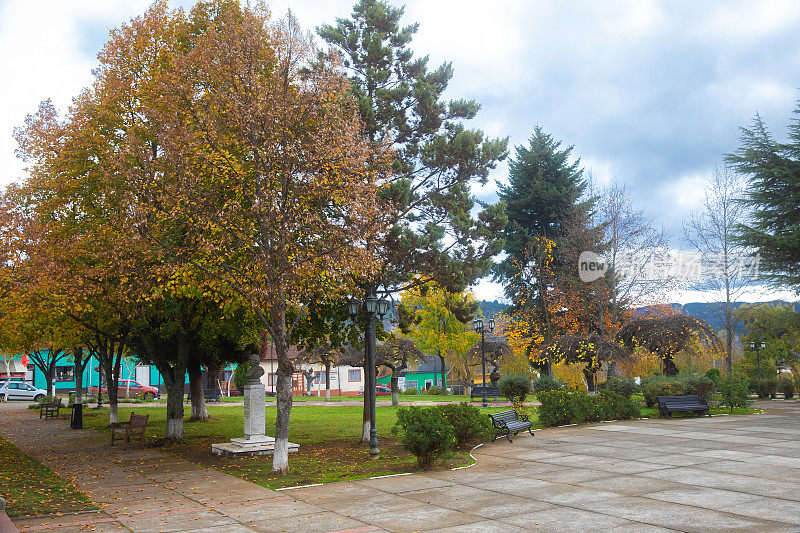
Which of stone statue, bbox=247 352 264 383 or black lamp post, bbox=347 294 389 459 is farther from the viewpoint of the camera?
stone statue, bbox=247 352 264 383

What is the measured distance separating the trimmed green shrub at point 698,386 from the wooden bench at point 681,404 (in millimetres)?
1383

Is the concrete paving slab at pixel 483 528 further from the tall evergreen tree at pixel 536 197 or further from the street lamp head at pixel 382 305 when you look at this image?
the tall evergreen tree at pixel 536 197

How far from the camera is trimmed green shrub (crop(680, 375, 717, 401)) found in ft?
77.0

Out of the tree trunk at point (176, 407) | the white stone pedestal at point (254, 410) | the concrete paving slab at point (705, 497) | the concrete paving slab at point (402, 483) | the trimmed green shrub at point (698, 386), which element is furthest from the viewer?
the trimmed green shrub at point (698, 386)

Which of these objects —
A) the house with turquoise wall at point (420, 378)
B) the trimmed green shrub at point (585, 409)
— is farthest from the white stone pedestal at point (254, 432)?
the house with turquoise wall at point (420, 378)

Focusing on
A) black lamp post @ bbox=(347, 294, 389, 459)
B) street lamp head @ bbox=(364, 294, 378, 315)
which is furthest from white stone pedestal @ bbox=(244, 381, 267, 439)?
street lamp head @ bbox=(364, 294, 378, 315)

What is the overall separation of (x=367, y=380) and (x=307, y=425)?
9.32m

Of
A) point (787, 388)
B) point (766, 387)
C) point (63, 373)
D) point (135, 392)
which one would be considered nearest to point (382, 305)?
point (766, 387)

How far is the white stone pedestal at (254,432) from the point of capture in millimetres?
15617

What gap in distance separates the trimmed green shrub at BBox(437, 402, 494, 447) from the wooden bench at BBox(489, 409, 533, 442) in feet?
1.33

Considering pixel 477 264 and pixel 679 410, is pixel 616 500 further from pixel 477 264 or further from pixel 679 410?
pixel 679 410

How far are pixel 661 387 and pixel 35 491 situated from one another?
2118cm

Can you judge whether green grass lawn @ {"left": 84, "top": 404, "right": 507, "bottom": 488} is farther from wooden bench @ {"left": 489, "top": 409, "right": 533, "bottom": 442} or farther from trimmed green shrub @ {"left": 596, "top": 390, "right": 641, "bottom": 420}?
trimmed green shrub @ {"left": 596, "top": 390, "right": 641, "bottom": 420}

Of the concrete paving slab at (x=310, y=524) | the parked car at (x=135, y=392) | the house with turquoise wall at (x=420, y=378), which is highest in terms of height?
the concrete paving slab at (x=310, y=524)
